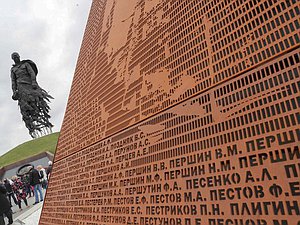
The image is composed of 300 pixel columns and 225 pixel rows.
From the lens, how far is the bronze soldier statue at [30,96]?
1855 cm

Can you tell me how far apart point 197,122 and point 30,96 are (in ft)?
66.5

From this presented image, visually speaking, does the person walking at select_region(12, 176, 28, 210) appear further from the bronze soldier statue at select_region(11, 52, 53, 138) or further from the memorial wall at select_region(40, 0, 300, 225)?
the bronze soldier statue at select_region(11, 52, 53, 138)

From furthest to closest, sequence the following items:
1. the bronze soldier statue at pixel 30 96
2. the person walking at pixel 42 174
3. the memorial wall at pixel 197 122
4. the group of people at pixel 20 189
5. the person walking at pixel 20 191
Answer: the bronze soldier statue at pixel 30 96, the person walking at pixel 20 191, the person walking at pixel 42 174, the group of people at pixel 20 189, the memorial wall at pixel 197 122

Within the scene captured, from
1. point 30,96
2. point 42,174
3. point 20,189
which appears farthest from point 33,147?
point 42,174

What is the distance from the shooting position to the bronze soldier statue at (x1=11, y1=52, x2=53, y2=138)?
60.8 ft

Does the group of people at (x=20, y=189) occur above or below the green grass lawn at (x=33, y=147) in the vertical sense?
below

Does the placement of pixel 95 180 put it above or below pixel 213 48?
below

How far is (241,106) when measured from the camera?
1436mm

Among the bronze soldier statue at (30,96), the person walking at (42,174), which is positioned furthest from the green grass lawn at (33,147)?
the person walking at (42,174)

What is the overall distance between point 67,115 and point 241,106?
3.62m

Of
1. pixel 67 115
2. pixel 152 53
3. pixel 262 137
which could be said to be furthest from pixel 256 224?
pixel 67 115

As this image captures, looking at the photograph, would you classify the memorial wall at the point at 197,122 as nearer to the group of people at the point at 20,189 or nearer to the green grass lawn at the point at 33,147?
the group of people at the point at 20,189

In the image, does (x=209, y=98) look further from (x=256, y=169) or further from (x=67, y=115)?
(x=67, y=115)

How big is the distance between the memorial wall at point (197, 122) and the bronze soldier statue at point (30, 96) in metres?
17.3
